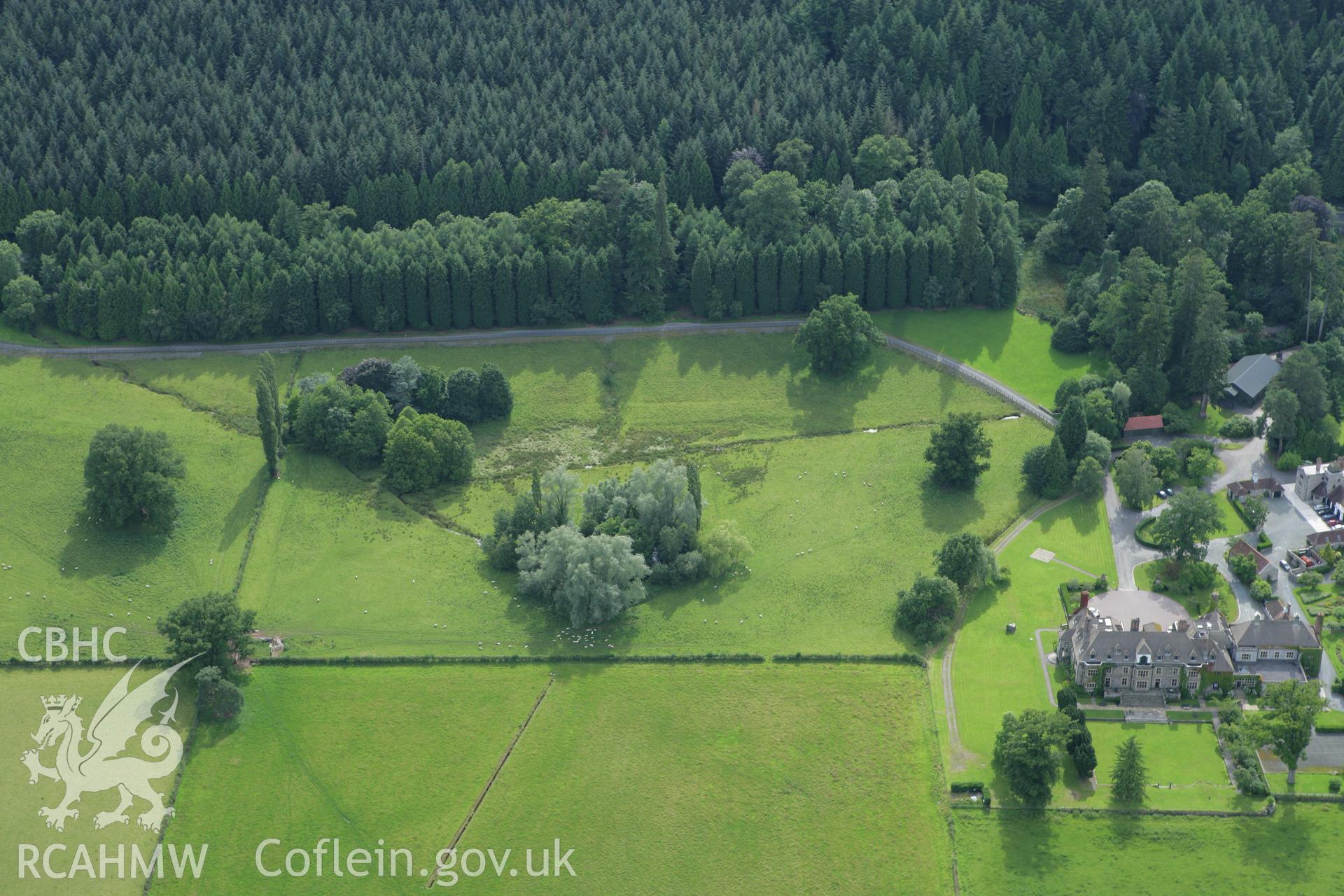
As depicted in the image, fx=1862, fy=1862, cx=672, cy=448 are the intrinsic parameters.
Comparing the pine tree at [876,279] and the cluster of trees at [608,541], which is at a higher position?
the pine tree at [876,279]

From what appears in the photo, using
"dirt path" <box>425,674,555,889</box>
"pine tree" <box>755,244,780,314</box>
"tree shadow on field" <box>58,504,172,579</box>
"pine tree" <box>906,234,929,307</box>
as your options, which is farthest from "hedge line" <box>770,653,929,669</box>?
"pine tree" <box>906,234,929,307</box>

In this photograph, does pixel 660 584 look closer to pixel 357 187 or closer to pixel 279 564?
pixel 279 564

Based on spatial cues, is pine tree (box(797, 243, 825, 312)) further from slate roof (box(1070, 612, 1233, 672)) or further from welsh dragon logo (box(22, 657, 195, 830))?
welsh dragon logo (box(22, 657, 195, 830))

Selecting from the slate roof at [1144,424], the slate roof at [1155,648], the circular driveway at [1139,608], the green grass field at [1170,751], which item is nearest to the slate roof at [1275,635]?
the slate roof at [1155,648]

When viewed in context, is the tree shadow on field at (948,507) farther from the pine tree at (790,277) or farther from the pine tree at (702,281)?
the pine tree at (702,281)

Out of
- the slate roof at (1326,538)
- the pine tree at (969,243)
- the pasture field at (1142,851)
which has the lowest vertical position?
the pasture field at (1142,851)

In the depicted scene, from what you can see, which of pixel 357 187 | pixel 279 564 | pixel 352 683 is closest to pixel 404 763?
pixel 352 683

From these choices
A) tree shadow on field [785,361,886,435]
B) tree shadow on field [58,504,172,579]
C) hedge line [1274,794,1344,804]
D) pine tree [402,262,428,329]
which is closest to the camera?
hedge line [1274,794,1344,804]
